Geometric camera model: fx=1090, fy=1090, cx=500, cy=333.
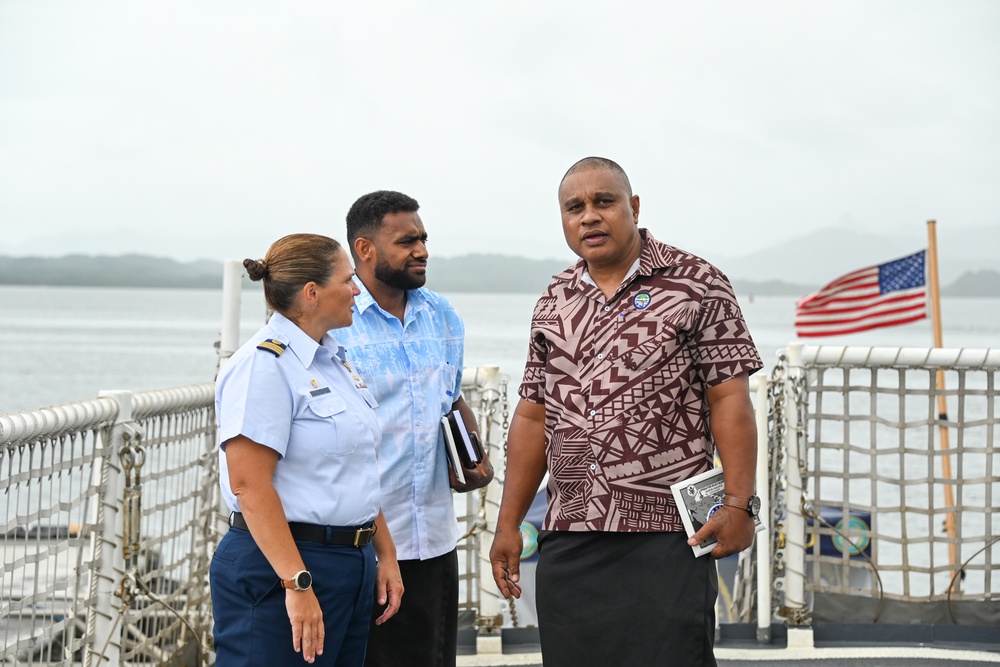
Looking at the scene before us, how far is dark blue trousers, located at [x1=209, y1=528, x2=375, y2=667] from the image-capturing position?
7.64 feet

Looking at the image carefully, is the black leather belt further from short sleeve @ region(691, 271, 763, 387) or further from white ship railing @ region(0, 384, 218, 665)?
short sleeve @ region(691, 271, 763, 387)

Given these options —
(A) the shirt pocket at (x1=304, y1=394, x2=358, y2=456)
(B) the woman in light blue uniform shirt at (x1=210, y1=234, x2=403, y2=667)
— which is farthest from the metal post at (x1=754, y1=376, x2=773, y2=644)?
(A) the shirt pocket at (x1=304, y1=394, x2=358, y2=456)

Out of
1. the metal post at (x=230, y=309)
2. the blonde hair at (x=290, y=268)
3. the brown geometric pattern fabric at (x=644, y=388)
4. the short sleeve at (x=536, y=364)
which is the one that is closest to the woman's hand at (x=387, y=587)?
the brown geometric pattern fabric at (x=644, y=388)

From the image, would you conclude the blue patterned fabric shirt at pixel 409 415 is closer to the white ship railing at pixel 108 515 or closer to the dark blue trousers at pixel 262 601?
the dark blue trousers at pixel 262 601

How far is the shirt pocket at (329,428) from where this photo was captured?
7.86 ft

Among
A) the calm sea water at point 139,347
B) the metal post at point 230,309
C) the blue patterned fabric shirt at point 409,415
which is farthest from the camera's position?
the calm sea water at point 139,347

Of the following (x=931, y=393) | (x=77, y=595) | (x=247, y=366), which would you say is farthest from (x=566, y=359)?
(x=931, y=393)

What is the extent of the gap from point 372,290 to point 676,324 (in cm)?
94

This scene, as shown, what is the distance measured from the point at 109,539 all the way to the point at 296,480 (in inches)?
50.4

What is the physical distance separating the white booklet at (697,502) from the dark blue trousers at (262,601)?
0.79 meters

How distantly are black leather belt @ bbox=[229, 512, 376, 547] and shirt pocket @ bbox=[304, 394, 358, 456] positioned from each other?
17 cm

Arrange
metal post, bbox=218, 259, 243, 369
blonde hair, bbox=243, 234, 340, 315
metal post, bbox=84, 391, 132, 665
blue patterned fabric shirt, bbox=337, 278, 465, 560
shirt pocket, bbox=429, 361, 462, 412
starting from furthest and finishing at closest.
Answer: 1. metal post, bbox=218, 259, 243, 369
2. metal post, bbox=84, 391, 132, 665
3. shirt pocket, bbox=429, 361, 462, 412
4. blue patterned fabric shirt, bbox=337, 278, 465, 560
5. blonde hair, bbox=243, 234, 340, 315

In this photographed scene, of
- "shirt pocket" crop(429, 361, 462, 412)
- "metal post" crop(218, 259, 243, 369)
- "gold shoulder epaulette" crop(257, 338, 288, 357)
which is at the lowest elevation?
"shirt pocket" crop(429, 361, 462, 412)

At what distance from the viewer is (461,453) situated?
310 cm
